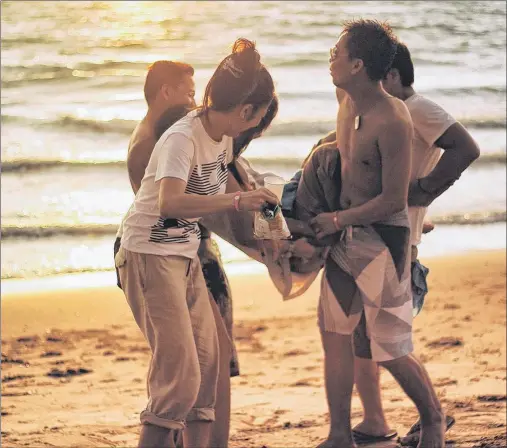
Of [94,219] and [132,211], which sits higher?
[132,211]

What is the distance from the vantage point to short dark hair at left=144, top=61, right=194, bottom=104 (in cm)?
443

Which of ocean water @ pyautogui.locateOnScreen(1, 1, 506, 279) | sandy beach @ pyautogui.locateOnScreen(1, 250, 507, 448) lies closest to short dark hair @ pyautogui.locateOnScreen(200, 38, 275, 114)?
sandy beach @ pyautogui.locateOnScreen(1, 250, 507, 448)

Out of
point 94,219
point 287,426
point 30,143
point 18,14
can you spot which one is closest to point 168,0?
point 18,14

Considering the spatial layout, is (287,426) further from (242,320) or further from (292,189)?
(242,320)

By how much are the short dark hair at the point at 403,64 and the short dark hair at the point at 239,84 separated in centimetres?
101

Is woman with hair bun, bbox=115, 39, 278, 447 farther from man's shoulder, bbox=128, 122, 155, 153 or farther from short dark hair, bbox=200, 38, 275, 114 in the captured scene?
man's shoulder, bbox=128, 122, 155, 153

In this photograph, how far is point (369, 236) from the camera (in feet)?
15.4

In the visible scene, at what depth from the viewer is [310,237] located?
479 cm

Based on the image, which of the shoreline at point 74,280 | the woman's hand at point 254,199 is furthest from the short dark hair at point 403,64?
the shoreline at point 74,280

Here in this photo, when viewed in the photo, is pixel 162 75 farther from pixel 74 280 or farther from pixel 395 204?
pixel 74 280

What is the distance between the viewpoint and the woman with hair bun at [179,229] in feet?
12.7

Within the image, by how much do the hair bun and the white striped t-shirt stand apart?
0.25m

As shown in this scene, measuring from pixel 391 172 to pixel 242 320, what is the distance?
3.55 m

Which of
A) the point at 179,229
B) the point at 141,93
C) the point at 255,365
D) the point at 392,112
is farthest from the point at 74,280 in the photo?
the point at 141,93
